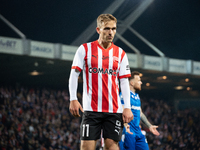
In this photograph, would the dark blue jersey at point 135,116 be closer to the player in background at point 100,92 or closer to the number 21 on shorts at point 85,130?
the player in background at point 100,92

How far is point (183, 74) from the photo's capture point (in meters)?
20.8

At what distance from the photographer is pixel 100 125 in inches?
117

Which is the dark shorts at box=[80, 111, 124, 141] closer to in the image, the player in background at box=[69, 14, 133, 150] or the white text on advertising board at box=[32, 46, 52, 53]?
the player in background at box=[69, 14, 133, 150]

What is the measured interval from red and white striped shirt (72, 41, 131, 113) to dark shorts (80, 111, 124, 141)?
0.16 ft

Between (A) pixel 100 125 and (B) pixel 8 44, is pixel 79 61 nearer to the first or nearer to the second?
(A) pixel 100 125

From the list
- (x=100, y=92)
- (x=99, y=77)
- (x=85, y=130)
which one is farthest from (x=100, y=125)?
(x=99, y=77)

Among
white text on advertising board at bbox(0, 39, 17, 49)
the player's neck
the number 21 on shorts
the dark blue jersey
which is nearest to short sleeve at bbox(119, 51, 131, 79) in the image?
the player's neck

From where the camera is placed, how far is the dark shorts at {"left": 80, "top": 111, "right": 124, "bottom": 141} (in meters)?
2.91

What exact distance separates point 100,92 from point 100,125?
32 centimetres

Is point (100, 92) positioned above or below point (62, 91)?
below

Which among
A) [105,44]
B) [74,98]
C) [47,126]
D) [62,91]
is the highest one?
[62,91]

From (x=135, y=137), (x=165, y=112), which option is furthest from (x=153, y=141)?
(x=135, y=137)

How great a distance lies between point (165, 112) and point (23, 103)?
10.8 metres

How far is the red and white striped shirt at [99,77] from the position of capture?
2955 millimetres
